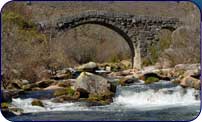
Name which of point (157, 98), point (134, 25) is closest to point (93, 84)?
point (157, 98)

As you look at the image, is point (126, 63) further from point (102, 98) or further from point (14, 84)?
point (14, 84)

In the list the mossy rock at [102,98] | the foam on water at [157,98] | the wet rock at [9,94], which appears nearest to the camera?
the wet rock at [9,94]

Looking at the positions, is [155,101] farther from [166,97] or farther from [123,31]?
Answer: [123,31]

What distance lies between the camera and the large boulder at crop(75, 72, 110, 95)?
9.96 meters

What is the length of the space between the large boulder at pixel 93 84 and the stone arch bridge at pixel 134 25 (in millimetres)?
10383

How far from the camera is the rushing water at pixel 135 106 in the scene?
7.11m

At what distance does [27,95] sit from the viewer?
415 inches

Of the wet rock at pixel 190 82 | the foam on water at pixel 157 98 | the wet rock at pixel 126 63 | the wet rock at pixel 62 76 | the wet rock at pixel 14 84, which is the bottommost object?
the wet rock at pixel 126 63

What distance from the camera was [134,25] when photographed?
21.6 meters

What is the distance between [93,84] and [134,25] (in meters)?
11.9

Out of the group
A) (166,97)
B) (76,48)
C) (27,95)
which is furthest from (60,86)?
(76,48)

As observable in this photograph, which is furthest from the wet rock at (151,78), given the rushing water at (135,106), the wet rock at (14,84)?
the wet rock at (14,84)

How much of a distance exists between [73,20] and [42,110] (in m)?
12.6

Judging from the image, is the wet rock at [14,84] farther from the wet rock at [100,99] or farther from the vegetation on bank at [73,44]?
the wet rock at [100,99]
